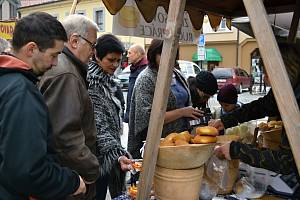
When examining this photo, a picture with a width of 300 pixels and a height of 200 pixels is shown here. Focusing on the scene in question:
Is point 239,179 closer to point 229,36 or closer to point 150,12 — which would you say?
point 150,12

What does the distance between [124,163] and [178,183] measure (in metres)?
0.76

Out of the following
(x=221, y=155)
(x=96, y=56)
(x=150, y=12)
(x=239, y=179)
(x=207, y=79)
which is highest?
(x=150, y=12)

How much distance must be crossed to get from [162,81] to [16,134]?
650 millimetres

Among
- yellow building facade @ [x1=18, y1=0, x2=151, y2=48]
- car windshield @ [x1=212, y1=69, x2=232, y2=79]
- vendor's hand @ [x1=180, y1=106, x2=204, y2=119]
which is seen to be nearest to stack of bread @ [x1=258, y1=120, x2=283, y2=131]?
vendor's hand @ [x1=180, y1=106, x2=204, y2=119]

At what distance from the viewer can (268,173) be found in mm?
1963

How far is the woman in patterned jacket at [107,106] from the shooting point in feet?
8.15

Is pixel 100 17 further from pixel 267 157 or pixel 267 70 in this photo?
pixel 267 70

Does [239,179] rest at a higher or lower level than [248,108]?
lower

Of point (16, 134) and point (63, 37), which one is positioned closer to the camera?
point (16, 134)

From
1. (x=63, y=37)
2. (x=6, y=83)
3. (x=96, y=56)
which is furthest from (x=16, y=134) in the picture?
(x=96, y=56)

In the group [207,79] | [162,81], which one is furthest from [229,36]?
[162,81]

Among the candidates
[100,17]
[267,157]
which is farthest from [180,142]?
[100,17]

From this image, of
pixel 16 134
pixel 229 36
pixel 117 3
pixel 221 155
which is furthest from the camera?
pixel 229 36

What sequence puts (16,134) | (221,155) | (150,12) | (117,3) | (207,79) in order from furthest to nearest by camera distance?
(207,79) < (150,12) < (117,3) < (221,155) < (16,134)
